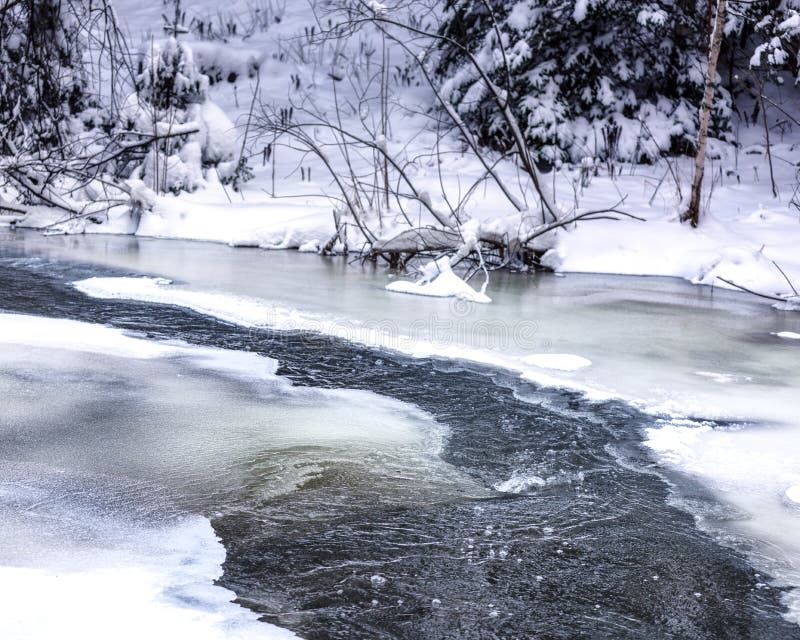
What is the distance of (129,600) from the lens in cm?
172

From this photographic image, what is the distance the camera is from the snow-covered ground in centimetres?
773

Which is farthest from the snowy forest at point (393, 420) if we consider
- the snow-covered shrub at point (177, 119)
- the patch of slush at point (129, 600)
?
the snow-covered shrub at point (177, 119)

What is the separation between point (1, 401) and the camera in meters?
3.04

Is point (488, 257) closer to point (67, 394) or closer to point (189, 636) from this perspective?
point (67, 394)

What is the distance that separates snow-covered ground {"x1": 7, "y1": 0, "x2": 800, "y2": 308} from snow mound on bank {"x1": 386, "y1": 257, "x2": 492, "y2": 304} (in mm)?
73

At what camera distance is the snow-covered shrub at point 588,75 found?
11531 millimetres

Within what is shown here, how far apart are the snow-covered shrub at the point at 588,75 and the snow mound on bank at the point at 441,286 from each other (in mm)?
5722

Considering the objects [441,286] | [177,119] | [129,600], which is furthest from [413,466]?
[177,119]

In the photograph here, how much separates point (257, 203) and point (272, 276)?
4.32 metres

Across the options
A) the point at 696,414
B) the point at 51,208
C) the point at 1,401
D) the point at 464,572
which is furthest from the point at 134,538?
the point at 51,208

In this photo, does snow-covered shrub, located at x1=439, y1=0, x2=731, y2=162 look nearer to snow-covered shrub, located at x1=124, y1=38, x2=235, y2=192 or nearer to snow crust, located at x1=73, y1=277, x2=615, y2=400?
snow-covered shrub, located at x1=124, y1=38, x2=235, y2=192

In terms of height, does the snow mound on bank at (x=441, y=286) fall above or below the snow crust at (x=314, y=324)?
above

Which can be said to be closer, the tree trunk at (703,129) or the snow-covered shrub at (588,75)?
the tree trunk at (703,129)

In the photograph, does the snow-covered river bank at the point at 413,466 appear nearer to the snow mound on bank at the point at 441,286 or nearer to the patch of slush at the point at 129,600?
the patch of slush at the point at 129,600
